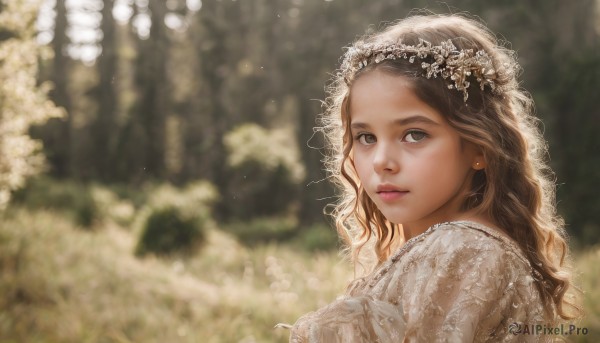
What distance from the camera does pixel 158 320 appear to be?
780 centimetres

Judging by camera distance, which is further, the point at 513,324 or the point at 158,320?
the point at 158,320

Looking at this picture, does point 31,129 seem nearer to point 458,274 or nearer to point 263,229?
point 263,229

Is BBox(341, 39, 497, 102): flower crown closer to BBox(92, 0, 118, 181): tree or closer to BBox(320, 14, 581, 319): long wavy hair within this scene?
BBox(320, 14, 581, 319): long wavy hair

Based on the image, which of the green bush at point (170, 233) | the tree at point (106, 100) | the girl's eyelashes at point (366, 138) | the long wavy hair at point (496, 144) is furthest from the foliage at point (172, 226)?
the tree at point (106, 100)

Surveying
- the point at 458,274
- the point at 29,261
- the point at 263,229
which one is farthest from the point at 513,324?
the point at 263,229

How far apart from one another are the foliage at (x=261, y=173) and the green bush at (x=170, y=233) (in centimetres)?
462

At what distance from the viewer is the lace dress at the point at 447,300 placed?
1.59m

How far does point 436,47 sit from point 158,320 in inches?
253

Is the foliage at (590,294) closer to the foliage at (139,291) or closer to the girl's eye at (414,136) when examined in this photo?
the foliage at (139,291)

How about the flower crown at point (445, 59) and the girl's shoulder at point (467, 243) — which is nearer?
the girl's shoulder at point (467, 243)

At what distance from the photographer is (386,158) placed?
1838 mm

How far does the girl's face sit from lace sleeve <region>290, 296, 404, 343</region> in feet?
1.04

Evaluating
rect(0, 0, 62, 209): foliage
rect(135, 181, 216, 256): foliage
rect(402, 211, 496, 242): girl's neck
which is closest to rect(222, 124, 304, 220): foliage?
rect(135, 181, 216, 256): foliage

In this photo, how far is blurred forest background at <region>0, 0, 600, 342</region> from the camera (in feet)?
26.7
